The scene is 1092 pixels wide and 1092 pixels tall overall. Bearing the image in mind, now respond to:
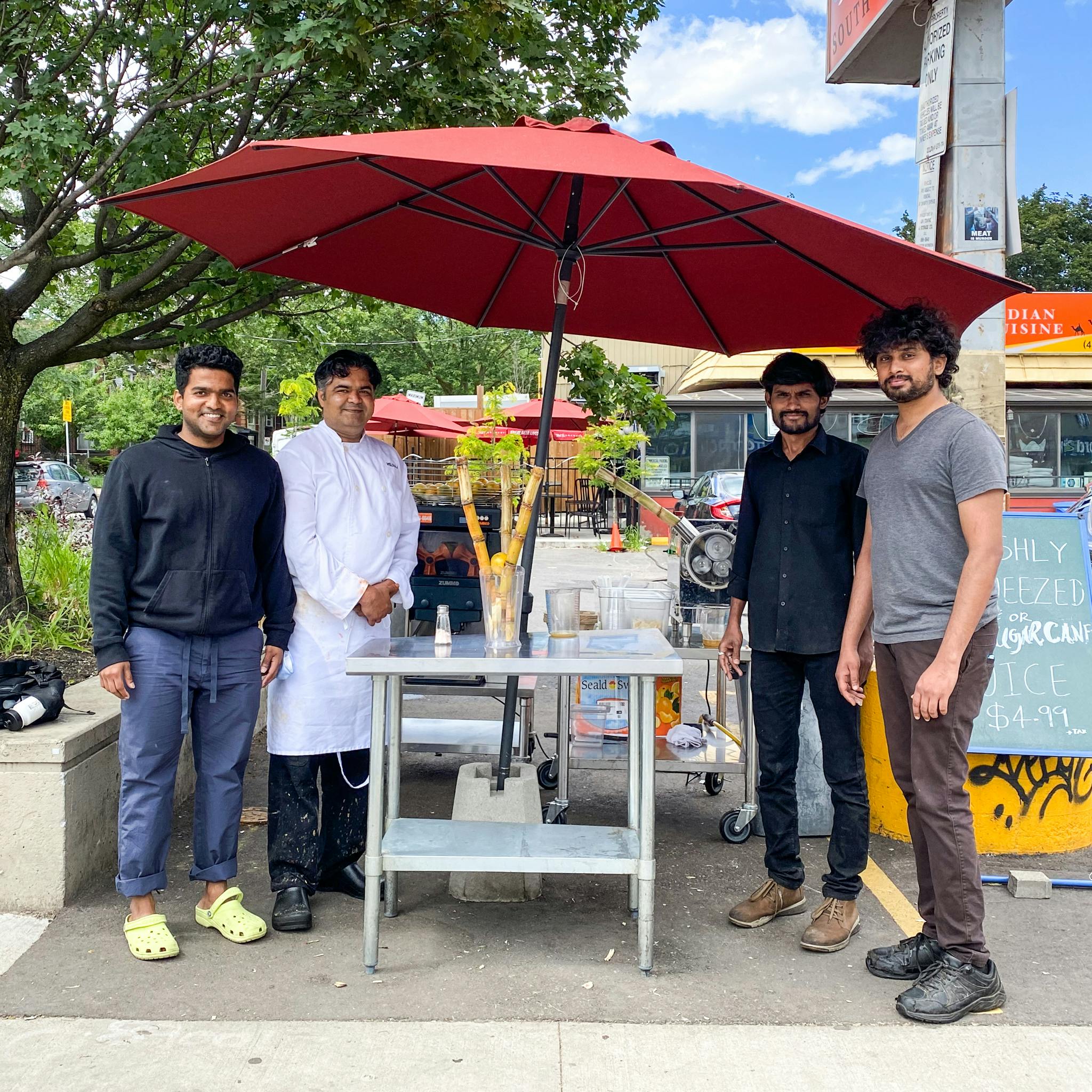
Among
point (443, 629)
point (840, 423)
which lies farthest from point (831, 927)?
point (840, 423)

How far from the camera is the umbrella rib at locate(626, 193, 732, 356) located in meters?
4.01

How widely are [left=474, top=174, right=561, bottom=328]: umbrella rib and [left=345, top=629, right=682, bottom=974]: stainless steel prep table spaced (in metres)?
1.67

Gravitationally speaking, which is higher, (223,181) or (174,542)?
(223,181)

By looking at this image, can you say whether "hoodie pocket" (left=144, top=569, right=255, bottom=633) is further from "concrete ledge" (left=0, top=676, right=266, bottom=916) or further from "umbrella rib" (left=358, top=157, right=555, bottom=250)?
"umbrella rib" (left=358, top=157, right=555, bottom=250)

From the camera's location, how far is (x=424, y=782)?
5730 millimetres

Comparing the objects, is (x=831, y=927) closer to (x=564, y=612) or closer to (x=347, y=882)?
(x=564, y=612)

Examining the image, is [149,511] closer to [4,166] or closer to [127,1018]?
[127,1018]

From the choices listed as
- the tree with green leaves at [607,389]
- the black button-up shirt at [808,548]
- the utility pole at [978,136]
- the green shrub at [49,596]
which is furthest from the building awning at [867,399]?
the black button-up shirt at [808,548]

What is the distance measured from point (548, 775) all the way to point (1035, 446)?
17269 mm

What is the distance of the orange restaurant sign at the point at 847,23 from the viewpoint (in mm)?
5039

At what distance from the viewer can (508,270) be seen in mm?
4867

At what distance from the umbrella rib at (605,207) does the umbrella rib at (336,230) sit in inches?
24.5

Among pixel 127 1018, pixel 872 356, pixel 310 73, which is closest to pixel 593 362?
pixel 310 73

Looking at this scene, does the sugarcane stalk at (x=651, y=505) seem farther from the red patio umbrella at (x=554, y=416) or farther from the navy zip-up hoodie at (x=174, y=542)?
the red patio umbrella at (x=554, y=416)
